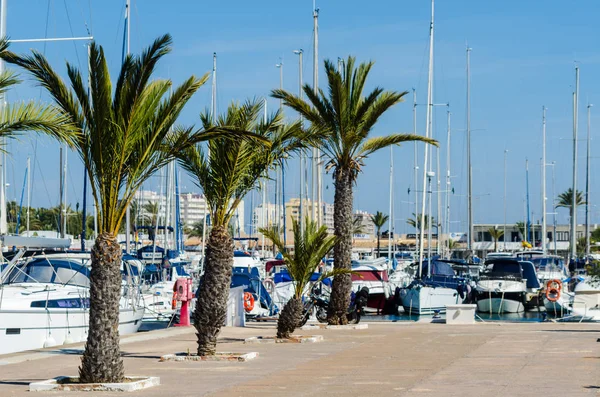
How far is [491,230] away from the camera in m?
133

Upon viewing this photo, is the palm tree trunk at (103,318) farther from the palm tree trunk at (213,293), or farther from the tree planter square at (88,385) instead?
the palm tree trunk at (213,293)

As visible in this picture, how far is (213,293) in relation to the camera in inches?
805

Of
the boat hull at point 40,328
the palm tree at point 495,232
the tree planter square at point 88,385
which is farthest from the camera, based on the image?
the palm tree at point 495,232

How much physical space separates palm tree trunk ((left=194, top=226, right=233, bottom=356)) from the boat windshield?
851 centimetres

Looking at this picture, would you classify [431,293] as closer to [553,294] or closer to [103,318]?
[553,294]

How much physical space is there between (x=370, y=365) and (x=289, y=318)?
232 inches

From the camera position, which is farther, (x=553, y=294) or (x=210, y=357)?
(x=553, y=294)

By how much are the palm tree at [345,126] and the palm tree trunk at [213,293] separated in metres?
7.81

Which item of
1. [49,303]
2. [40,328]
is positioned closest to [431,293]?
[49,303]

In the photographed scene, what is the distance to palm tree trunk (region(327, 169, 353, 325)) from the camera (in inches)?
1153

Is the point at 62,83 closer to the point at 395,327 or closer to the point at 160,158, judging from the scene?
the point at 160,158

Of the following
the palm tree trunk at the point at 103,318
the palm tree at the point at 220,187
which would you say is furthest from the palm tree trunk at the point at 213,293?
the palm tree trunk at the point at 103,318

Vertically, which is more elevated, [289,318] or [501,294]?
[289,318]

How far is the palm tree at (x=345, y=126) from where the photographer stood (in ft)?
94.0
